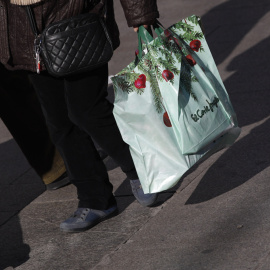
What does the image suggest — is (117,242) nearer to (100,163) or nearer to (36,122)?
(100,163)

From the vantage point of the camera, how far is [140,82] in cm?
400

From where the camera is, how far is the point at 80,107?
4312 millimetres

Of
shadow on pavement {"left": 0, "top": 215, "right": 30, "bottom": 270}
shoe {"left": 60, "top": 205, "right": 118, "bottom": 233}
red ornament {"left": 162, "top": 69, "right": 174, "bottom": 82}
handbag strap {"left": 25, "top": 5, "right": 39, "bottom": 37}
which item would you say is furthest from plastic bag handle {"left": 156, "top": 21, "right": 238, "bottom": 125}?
shadow on pavement {"left": 0, "top": 215, "right": 30, "bottom": 270}

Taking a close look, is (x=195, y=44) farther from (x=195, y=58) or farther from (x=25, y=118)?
(x=25, y=118)

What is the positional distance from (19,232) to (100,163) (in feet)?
2.18

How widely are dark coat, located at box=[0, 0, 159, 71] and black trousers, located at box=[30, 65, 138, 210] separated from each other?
159 mm

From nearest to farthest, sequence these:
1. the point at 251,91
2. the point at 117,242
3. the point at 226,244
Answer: the point at 226,244 → the point at 117,242 → the point at 251,91

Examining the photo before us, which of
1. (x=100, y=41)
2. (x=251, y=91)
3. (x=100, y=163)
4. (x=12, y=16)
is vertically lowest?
(x=251, y=91)

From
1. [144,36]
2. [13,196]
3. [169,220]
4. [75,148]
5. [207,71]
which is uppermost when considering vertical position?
[144,36]

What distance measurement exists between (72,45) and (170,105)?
601mm

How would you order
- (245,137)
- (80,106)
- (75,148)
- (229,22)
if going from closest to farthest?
(80,106), (75,148), (245,137), (229,22)

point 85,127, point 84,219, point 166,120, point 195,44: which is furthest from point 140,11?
point 84,219

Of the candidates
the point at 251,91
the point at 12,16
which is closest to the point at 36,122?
the point at 12,16

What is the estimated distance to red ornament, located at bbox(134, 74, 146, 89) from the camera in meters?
4.00
